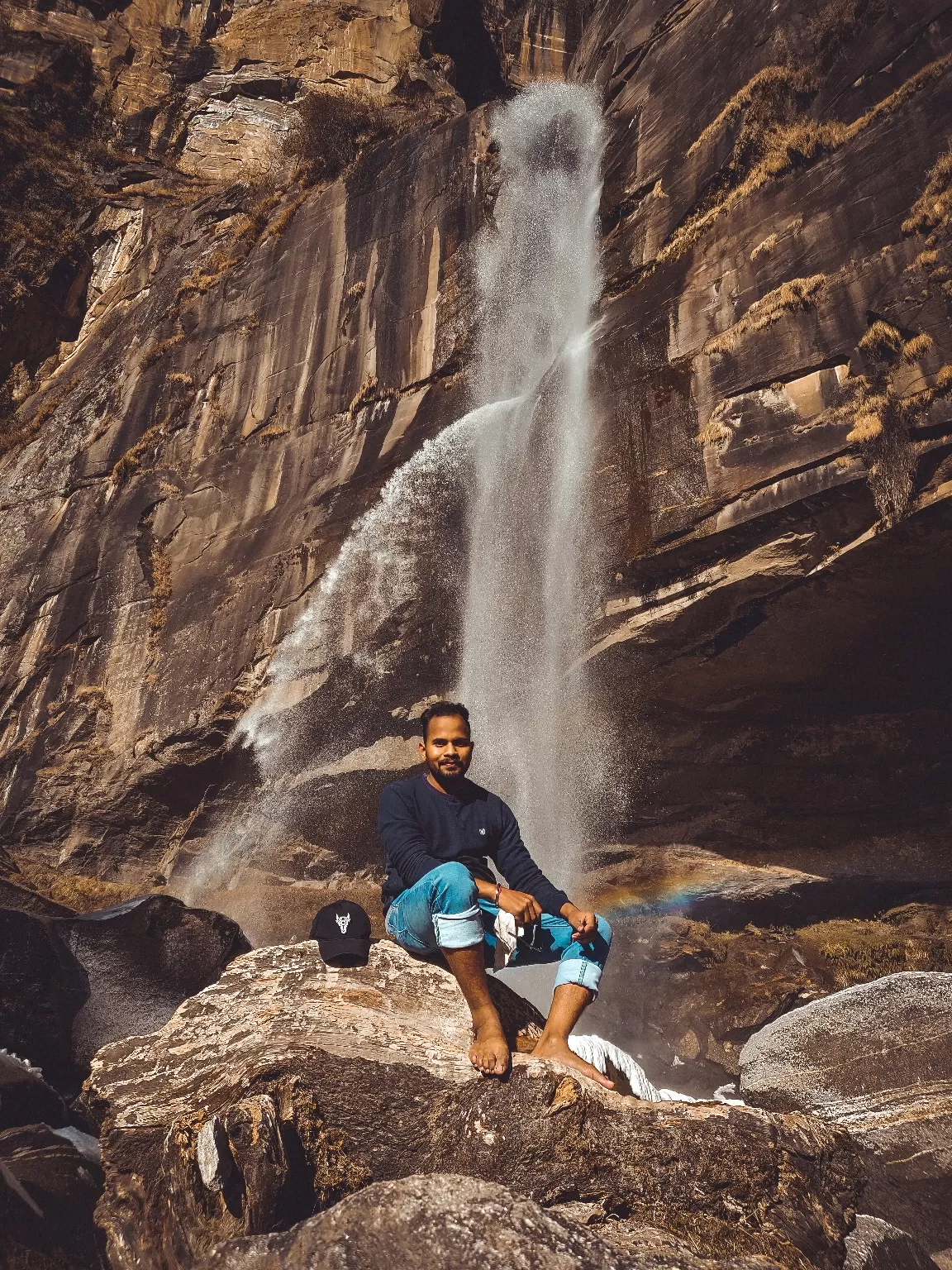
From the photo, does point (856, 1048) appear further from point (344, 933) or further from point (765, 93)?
point (765, 93)

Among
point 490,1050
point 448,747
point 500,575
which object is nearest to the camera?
point 490,1050

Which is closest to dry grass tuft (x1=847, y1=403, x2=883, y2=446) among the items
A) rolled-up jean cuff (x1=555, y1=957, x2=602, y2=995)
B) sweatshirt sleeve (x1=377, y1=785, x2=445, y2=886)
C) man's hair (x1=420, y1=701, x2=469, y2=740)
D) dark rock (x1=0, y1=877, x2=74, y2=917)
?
man's hair (x1=420, y1=701, x2=469, y2=740)

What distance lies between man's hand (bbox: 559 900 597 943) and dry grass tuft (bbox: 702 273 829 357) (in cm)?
703

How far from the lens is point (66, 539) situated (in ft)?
51.4

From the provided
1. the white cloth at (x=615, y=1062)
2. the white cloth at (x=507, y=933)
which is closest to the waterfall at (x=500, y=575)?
the white cloth at (x=615, y=1062)

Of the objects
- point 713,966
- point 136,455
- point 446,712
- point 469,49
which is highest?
point 469,49

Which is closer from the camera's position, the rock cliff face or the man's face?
the man's face

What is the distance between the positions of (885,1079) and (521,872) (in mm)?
2420

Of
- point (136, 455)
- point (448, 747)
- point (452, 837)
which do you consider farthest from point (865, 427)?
point (136, 455)

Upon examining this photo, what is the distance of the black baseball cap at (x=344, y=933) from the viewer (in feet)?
14.5

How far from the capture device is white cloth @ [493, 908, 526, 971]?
396 cm

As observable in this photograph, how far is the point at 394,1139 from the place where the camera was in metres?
3.43

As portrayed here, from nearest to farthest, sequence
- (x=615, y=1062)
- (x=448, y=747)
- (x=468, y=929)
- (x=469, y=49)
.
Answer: (x=468, y=929) → (x=448, y=747) → (x=615, y=1062) → (x=469, y=49)

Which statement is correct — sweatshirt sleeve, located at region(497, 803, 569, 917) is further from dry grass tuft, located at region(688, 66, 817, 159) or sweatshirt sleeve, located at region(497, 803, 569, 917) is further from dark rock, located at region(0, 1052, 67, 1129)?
dry grass tuft, located at region(688, 66, 817, 159)
